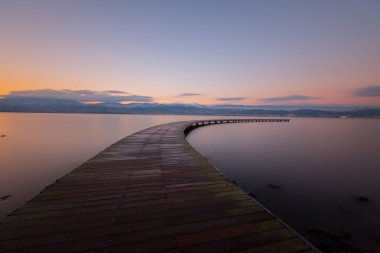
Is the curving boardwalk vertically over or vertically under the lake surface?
over

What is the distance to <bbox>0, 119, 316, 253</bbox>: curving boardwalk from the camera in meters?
3.11

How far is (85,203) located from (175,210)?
6.75 ft

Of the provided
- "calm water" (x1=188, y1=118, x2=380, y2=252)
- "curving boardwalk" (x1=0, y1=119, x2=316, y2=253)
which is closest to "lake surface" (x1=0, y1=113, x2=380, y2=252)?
"calm water" (x1=188, y1=118, x2=380, y2=252)

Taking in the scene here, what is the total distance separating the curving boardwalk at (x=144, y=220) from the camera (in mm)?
3111

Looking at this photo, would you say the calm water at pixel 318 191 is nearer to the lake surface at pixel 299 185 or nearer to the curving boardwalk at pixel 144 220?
the lake surface at pixel 299 185

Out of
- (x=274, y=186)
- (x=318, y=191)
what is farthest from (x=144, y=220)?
(x=318, y=191)

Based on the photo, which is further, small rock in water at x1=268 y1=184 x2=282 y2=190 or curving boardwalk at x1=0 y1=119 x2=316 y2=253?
small rock in water at x1=268 y1=184 x2=282 y2=190

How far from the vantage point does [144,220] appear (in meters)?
3.78

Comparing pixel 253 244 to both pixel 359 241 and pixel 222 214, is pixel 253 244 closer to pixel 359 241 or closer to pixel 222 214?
pixel 222 214

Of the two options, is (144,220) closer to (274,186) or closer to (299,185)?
(274,186)

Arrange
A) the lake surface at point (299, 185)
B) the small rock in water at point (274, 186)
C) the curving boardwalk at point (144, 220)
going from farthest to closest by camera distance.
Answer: the small rock in water at point (274, 186) → the lake surface at point (299, 185) → the curving boardwalk at point (144, 220)

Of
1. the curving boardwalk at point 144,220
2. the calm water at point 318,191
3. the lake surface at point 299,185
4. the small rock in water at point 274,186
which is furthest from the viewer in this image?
the small rock in water at point 274,186

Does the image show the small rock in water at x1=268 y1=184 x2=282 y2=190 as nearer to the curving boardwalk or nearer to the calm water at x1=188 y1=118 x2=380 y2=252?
the calm water at x1=188 y1=118 x2=380 y2=252

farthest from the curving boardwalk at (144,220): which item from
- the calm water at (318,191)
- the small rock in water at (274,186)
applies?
the small rock in water at (274,186)
